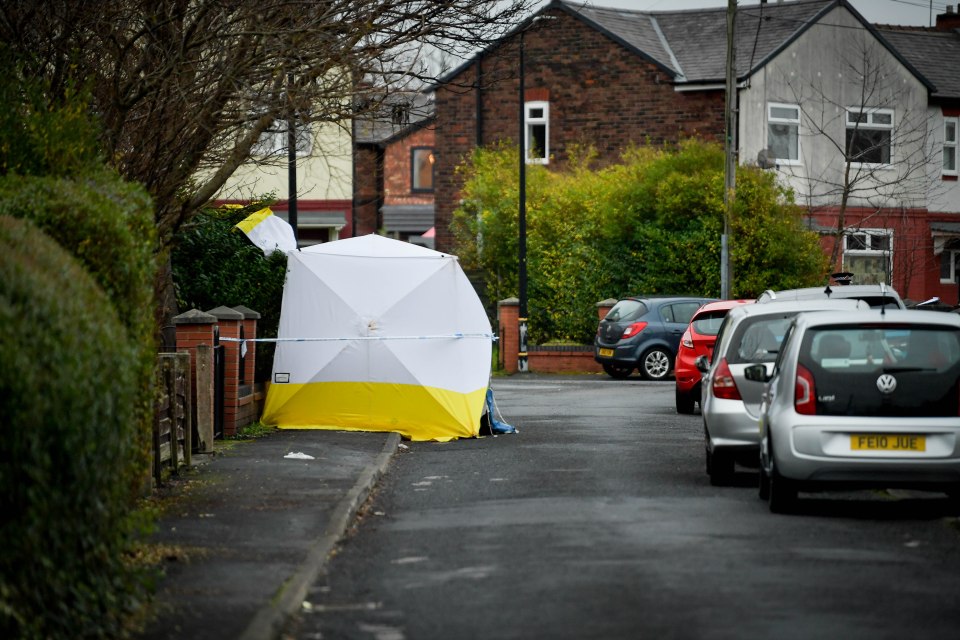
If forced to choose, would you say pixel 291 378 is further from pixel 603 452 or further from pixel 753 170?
pixel 753 170

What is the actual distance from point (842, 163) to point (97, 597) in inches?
1458

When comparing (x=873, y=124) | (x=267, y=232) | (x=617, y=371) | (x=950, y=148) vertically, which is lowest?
(x=617, y=371)

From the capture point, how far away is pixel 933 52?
4719cm

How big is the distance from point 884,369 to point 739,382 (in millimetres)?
2442

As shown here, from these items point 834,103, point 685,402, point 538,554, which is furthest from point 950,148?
point 538,554

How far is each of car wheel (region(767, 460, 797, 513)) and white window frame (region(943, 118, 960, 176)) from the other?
34951mm

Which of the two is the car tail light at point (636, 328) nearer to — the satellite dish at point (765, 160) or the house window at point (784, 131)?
the satellite dish at point (765, 160)

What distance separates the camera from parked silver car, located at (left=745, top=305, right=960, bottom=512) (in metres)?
11.2

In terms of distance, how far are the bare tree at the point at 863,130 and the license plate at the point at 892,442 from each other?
29766 mm

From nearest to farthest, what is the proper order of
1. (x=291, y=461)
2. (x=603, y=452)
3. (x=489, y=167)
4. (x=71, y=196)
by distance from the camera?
1. (x=71, y=196)
2. (x=291, y=461)
3. (x=603, y=452)
4. (x=489, y=167)

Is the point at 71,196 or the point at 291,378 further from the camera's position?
the point at 291,378

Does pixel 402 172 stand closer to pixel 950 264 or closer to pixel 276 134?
pixel 950 264

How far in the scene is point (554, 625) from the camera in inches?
300

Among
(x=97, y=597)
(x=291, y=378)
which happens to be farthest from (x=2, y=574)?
(x=291, y=378)
